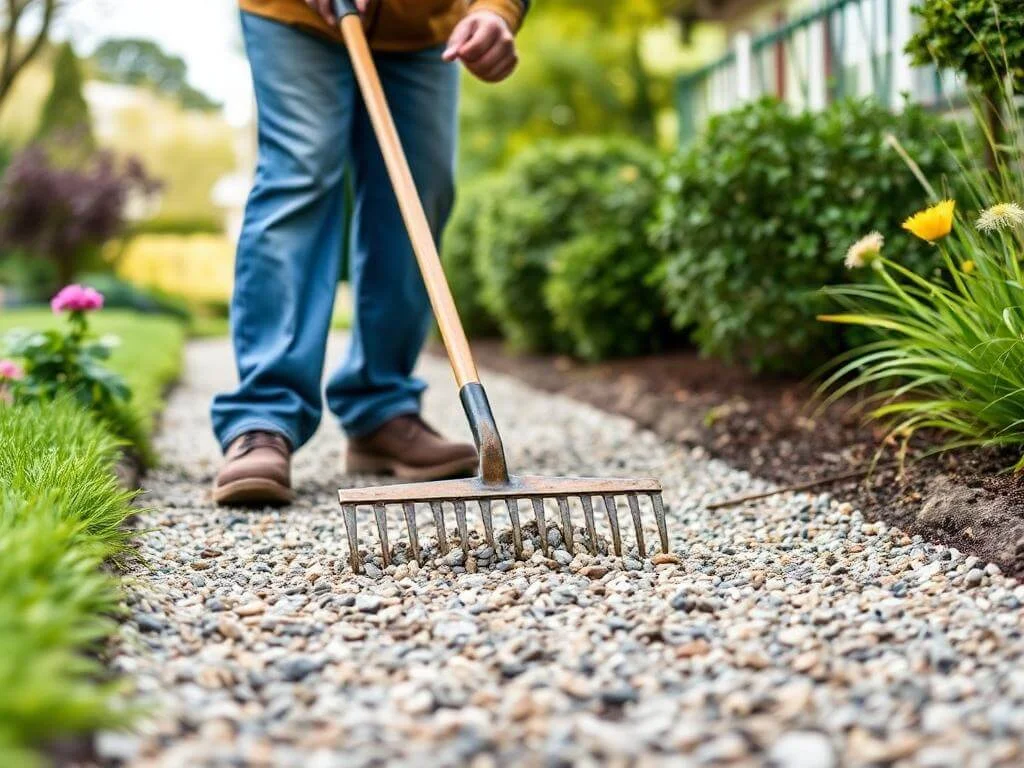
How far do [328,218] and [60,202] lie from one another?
1060cm

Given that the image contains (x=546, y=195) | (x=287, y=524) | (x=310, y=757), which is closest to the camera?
(x=310, y=757)

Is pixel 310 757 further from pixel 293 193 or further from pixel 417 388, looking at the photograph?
pixel 417 388

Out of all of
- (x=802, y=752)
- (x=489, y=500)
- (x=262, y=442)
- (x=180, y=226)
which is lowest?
Result: (x=802, y=752)

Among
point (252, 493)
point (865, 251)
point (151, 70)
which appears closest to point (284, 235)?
point (252, 493)

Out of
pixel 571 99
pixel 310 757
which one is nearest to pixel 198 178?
pixel 571 99

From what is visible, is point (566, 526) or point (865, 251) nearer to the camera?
point (566, 526)

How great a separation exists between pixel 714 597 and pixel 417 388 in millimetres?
1355

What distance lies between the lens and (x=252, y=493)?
2.26m

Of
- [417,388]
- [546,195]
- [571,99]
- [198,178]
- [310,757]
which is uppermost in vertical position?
[198,178]

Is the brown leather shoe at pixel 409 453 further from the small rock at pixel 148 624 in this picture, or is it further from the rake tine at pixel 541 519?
the small rock at pixel 148 624

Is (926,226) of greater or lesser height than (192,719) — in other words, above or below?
above

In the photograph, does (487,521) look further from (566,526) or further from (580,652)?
(580,652)

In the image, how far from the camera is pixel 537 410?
426 cm

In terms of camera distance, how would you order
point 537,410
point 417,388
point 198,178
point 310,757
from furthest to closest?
point 198,178
point 537,410
point 417,388
point 310,757
